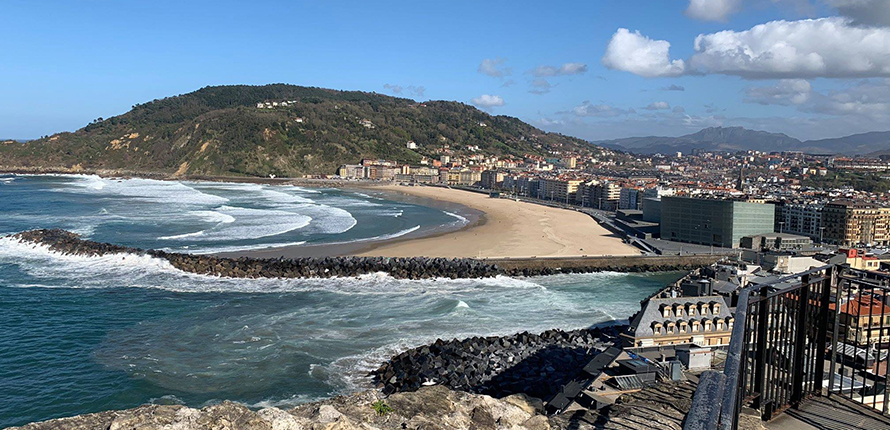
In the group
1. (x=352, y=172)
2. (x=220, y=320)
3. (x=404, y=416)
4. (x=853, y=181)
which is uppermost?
(x=352, y=172)

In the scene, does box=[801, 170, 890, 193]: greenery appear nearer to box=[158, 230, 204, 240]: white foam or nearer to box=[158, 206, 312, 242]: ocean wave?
box=[158, 206, 312, 242]: ocean wave

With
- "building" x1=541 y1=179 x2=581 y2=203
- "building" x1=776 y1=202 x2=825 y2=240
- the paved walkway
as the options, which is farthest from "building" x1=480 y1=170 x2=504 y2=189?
the paved walkway

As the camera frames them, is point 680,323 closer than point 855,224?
Yes

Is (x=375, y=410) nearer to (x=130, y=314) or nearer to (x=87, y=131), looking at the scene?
(x=130, y=314)

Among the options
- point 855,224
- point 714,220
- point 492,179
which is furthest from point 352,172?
point 855,224

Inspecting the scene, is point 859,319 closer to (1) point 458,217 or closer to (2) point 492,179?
(1) point 458,217
